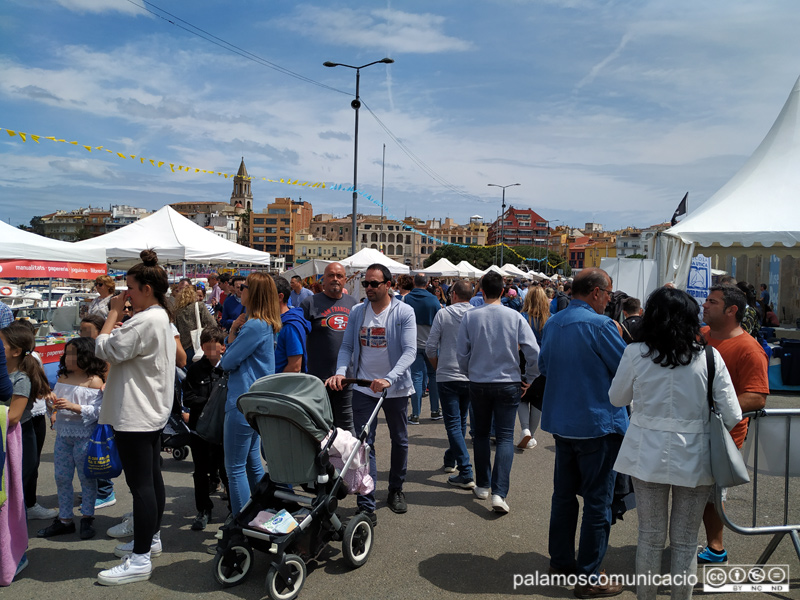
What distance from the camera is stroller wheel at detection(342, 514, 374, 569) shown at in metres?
3.68

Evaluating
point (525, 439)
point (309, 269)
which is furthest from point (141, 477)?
point (309, 269)

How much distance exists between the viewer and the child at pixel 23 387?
12.1 feet

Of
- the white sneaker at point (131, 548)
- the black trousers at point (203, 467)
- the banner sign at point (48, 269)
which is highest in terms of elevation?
the banner sign at point (48, 269)

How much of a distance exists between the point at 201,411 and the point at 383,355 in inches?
61.1

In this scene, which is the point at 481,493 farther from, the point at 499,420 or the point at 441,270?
the point at 441,270

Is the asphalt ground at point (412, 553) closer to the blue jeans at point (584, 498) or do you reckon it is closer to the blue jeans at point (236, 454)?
the blue jeans at point (584, 498)

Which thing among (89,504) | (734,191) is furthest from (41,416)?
(734,191)

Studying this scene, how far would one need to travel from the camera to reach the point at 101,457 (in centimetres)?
412

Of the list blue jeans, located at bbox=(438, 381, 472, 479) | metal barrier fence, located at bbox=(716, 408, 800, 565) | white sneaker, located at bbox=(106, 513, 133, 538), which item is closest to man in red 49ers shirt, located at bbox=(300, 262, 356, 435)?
blue jeans, located at bbox=(438, 381, 472, 479)

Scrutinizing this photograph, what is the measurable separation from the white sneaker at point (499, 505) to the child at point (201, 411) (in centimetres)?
214

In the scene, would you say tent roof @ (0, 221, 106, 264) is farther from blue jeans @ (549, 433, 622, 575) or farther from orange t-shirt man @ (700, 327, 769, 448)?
orange t-shirt man @ (700, 327, 769, 448)

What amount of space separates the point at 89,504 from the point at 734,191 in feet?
33.6

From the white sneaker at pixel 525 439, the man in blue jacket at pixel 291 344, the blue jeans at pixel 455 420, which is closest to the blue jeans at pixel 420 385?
the white sneaker at pixel 525 439

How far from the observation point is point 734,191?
31.9 ft
